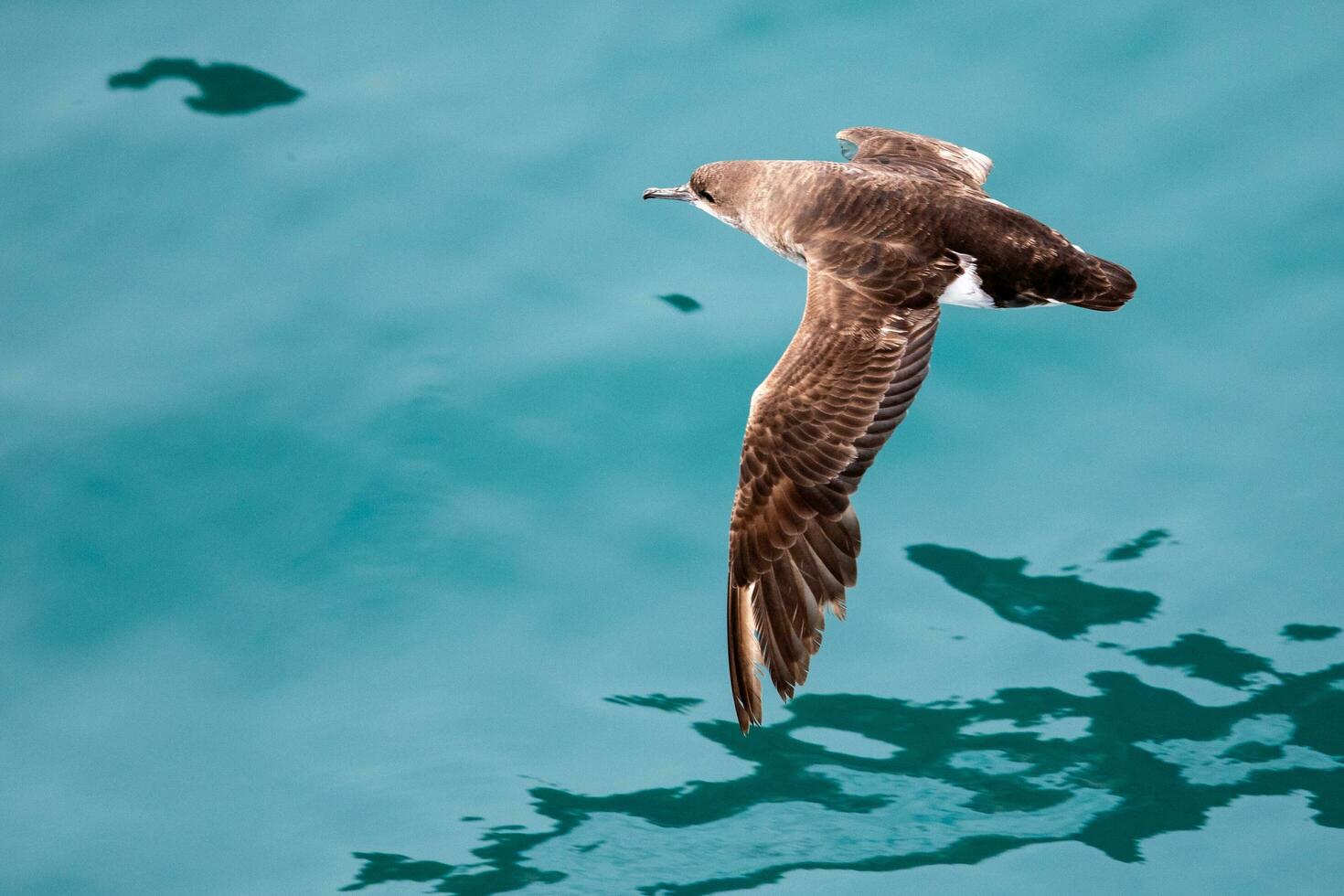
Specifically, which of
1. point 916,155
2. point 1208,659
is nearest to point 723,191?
point 916,155

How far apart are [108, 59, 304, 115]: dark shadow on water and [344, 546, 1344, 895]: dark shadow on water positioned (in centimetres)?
433

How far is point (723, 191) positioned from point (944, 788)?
2.68 metres

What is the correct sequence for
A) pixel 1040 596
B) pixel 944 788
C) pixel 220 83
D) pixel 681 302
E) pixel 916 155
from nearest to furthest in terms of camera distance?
pixel 916 155 < pixel 944 788 < pixel 1040 596 < pixel 681 302 < pixel 220 83

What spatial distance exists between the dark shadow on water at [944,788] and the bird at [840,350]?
4.38 ft

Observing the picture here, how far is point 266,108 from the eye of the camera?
9.34m

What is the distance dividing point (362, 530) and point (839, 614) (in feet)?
10.2

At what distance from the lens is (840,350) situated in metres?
5.60

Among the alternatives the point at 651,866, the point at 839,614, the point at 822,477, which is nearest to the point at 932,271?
the point at 822,477

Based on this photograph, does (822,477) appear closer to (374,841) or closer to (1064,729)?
(1064,729)

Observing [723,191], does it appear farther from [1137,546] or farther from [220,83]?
[220,83]

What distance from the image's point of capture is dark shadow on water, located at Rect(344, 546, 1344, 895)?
22.5 feet

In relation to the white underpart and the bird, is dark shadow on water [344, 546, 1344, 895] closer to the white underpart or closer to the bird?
the bird

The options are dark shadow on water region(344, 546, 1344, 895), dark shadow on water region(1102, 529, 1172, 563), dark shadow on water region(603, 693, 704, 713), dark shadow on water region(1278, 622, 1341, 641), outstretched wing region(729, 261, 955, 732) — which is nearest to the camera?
outstretched wing region(729, 261, 955, 732)

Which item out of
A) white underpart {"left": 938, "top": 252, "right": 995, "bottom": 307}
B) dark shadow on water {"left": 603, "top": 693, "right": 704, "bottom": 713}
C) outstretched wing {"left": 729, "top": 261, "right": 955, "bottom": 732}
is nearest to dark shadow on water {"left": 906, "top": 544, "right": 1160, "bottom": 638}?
dark shadow on water {"left": 603, "top": 693, "right": 704, "bottom": 713}
